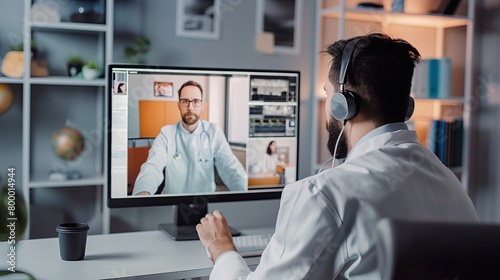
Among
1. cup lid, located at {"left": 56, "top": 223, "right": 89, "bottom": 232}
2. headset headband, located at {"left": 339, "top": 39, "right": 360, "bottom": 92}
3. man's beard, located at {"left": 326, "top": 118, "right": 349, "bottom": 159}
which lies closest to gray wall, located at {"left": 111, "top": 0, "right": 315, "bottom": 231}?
cup lid, located at {"left": 56, "top": 223, "right": 89, "bottom": 232}

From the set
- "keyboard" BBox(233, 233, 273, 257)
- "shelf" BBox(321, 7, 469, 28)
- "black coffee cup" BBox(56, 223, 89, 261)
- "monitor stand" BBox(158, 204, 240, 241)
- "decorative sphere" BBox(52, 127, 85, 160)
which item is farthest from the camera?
"shelf" BBox(321, 7, 469, 28)

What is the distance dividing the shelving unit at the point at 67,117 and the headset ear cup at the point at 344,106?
1.53 metres

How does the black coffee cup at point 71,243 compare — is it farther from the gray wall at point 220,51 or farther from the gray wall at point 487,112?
the gray wall at point 487,112

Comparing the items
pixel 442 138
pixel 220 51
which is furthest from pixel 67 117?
pixel 442 138

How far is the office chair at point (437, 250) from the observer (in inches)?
33.3

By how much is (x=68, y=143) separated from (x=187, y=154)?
1.06 metres

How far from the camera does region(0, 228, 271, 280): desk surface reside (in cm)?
151

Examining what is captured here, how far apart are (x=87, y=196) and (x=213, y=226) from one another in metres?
1.42

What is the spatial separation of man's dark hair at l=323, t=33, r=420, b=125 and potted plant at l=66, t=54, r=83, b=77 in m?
1.63

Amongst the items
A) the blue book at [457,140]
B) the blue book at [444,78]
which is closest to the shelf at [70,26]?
the blue book at [444,78]

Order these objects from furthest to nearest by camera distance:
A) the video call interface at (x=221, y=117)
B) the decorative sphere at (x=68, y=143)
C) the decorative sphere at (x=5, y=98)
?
the decorative sphere at (x=68, y=143)
the decorative sphere at (x=5, y=98)
the video call interface at (x=221, y=117)

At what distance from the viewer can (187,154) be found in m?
1.89

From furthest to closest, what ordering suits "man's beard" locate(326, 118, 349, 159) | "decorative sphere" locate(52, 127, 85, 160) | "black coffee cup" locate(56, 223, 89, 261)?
"decorative sphere" locate(52, 127, 85, 160) → "black coffee cup" locate(56, 223, 89, 261) → "man's beard" locate(326, 118, 349, 159)

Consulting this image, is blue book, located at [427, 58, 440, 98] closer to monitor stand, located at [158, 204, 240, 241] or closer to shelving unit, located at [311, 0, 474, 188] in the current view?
shelving unit, located at [311, 0, 474, 188]
